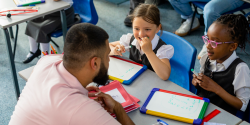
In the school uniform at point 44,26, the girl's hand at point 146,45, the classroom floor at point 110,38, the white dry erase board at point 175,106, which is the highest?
the girl's hand at point 146,45

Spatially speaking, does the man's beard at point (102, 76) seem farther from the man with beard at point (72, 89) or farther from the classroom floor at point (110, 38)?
the classroom floor at point (110, 38)

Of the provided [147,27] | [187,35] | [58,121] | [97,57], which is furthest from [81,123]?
[187,35]

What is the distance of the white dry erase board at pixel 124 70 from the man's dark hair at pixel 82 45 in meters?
0.39

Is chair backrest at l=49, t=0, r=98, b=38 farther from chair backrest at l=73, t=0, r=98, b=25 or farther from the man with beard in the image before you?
the man with beard

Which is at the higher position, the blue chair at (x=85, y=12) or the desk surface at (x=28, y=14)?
the desk surface at (x=28, y=14)

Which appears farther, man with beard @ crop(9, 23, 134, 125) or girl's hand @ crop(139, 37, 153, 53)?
girl's hand @ crop(139, 37, 153, 53)

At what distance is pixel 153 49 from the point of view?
1605mm

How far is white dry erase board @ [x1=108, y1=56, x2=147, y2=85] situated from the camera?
1.38 meters

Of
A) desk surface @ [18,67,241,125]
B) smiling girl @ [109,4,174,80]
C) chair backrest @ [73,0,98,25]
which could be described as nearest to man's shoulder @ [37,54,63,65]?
desk surface @ [18,67,241,125]

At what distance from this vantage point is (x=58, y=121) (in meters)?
0.86

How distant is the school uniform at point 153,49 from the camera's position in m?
1.53

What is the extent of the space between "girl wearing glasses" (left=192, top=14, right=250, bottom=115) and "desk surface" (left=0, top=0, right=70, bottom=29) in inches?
57.9

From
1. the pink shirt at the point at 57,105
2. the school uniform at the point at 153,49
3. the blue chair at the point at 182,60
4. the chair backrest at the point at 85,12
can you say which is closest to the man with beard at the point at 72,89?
the pink shirt at the point at 57,105

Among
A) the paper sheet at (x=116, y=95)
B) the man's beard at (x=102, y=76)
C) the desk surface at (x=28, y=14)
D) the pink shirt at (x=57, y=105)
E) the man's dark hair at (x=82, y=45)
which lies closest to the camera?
the pink shirt at (x=57, y=105)
